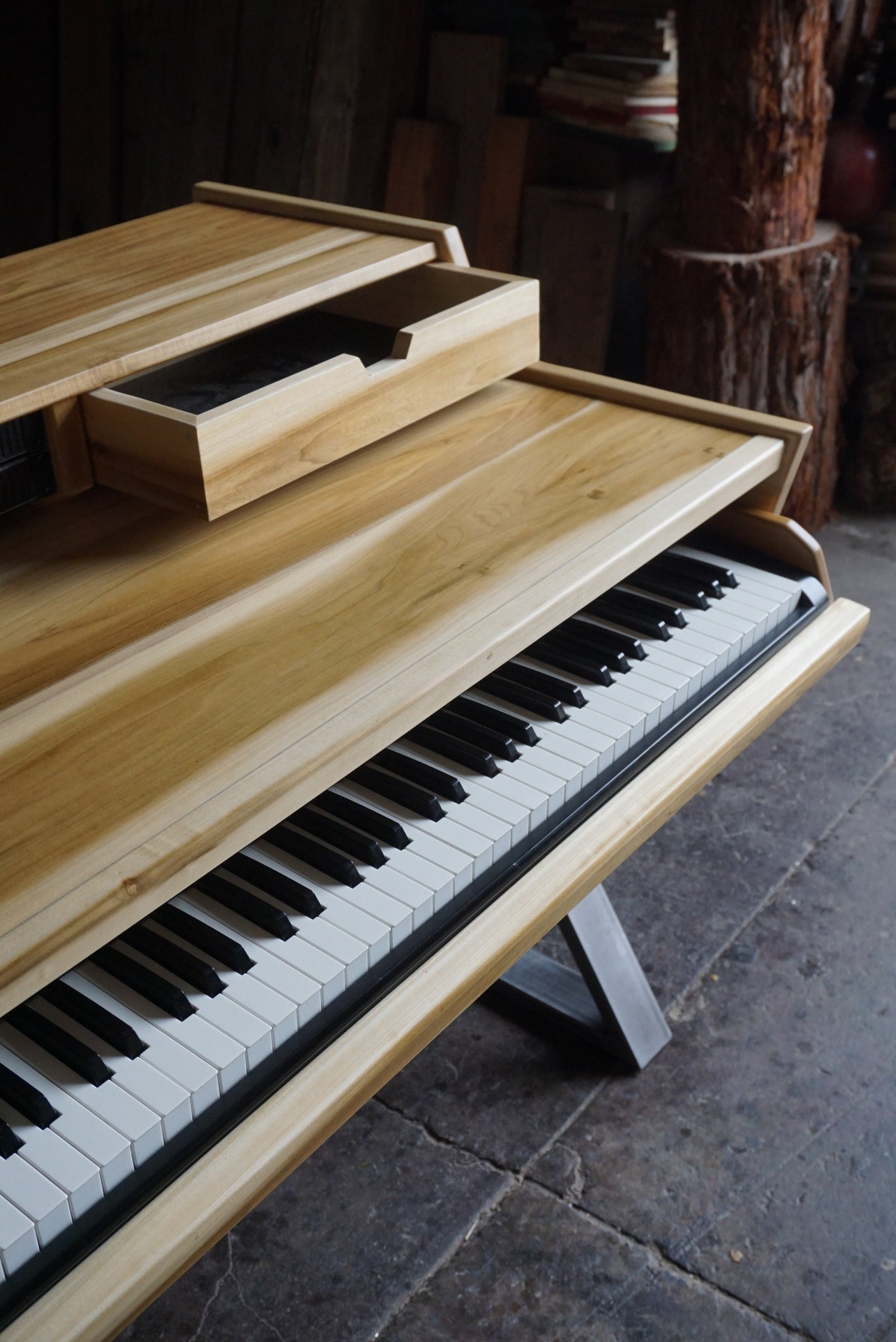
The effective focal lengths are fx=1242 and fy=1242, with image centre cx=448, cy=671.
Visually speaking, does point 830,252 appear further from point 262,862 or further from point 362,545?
point 262,862

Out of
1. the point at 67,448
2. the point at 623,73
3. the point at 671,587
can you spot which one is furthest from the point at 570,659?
the point at 623,73

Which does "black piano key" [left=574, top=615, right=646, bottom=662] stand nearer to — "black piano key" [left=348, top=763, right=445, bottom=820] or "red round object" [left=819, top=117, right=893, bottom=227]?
"black piano key" [left=348, top=763, right=445, bottom=820]

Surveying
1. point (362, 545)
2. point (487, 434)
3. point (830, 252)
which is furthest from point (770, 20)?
point (362, 545)

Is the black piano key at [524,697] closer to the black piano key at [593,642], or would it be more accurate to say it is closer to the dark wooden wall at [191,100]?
the black piano key at [593,642]

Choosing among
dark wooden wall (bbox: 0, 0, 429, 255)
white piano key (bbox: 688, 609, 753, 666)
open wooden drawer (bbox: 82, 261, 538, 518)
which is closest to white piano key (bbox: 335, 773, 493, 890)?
open wooden drawer (bbox: 82, 261, 538, 518)

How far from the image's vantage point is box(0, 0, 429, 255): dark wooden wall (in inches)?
152

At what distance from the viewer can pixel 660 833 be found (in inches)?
108

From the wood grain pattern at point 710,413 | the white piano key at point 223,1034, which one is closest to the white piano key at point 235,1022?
the white piano key at point 223,1034

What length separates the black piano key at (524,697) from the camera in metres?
1.56

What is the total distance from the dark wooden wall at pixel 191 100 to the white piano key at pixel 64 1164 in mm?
3516

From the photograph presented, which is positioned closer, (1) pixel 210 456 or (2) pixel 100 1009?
(2) pixel 100 1009

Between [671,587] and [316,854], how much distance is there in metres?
0.78

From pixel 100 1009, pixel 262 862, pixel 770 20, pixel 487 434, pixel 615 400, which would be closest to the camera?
pixel 100 1009

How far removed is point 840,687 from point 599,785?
1.98m
